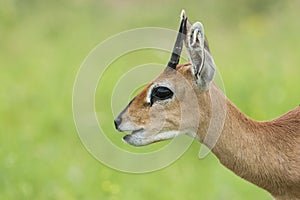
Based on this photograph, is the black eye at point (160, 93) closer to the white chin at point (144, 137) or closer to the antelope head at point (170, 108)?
the antelope head at point (170, 108)

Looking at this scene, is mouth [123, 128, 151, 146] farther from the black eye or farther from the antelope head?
the black eye

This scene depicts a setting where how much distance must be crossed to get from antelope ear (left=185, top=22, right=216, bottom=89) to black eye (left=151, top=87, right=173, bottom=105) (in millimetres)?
183

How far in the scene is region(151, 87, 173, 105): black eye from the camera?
17.5ft

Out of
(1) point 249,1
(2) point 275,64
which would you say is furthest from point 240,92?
(1) point 249,1

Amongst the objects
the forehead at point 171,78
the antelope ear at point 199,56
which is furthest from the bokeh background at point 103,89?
the antelope ear at point 199,56

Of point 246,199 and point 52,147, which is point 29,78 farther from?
point 246,199

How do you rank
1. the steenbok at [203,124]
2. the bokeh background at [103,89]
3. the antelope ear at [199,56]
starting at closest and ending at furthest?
the antelope ear at [199,56]
the steenbok at [203,124]
the bokeh background at [103,89]

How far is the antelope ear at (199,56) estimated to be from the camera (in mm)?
5125

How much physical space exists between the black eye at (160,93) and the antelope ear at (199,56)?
183 millimetres

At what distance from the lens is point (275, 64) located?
428 inches

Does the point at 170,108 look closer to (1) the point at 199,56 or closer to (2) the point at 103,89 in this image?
(1) the point at 199,56

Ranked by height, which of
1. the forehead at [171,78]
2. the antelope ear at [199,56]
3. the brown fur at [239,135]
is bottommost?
the brown fur at [239,135]

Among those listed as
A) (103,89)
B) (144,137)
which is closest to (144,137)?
(144,137)

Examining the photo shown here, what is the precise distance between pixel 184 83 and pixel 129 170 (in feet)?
8.09
